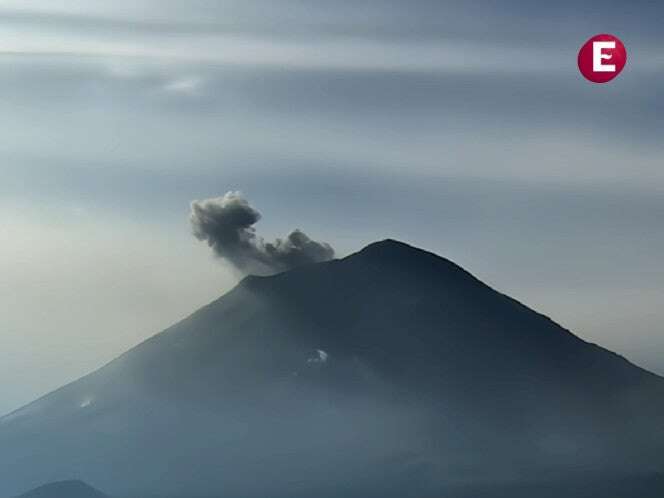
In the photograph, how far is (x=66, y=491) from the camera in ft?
460

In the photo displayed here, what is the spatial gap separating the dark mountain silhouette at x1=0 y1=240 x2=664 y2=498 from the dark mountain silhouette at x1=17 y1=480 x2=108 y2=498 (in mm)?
3968

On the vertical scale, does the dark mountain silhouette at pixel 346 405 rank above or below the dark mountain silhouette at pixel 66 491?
above

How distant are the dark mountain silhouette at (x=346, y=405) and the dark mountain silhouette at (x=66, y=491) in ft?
13.0

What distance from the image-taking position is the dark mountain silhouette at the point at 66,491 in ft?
445

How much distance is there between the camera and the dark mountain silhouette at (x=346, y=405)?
138m

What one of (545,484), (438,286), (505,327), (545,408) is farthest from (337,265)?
(545,484)

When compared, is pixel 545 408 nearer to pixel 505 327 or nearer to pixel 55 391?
pixel 505 327

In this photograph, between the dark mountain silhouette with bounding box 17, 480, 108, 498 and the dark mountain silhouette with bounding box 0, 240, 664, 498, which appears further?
the dark mountain silhouette with bounding box 0, 240, 664, 498

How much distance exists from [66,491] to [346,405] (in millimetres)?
32734

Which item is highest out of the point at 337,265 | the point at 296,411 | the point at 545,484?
the point at 337,265

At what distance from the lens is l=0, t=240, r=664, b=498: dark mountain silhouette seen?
452 feet

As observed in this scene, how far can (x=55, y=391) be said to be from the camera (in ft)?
499

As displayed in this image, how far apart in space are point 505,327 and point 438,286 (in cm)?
1256

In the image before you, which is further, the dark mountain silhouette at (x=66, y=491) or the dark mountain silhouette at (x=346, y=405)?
the dark mountain silhouette at (x=346, y=405)
